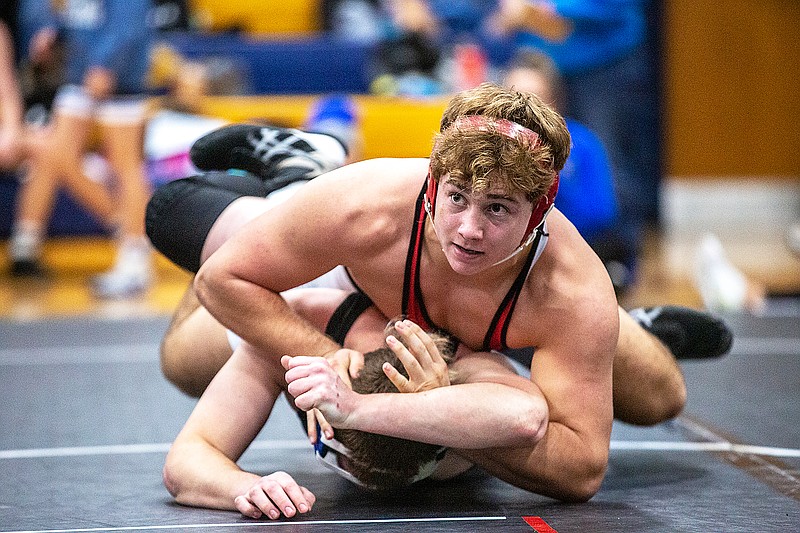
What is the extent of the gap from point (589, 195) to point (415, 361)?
9.85 ft

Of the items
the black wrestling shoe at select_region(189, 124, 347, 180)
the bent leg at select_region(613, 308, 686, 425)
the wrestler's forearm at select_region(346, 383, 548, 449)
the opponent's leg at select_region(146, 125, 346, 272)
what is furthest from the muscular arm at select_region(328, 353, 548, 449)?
the black wrestling shoe at select_region(189, 124, 347, 180)

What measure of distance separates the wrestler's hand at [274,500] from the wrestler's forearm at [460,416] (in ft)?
0.72

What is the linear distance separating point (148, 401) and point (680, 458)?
4.70 ft

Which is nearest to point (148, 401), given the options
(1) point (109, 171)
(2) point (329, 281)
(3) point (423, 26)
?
(2) point (329, 281)

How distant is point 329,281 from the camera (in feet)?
8.48

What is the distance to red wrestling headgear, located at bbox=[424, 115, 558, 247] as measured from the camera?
1.93 metres

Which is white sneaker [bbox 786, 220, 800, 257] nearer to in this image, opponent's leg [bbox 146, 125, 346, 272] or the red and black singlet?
opponent's leg [bbox 146, 125, 346, 272]

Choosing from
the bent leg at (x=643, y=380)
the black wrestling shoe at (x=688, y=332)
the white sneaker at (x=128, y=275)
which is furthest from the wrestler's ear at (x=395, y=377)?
the white sneaker at (x=128, y=275)

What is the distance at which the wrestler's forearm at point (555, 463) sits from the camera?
2.06 metres

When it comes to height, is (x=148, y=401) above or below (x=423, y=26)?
below

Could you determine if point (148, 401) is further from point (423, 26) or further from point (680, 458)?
point (423, 26)

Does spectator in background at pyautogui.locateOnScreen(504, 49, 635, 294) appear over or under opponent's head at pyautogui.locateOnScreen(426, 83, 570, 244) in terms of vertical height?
under

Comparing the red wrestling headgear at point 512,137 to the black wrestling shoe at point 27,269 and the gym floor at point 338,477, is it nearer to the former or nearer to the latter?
the gym floor at point 338,477

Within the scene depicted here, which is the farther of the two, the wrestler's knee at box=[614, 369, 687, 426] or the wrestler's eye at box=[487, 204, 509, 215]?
the wrestler's knee at box=[614, 369, 687, 426]
